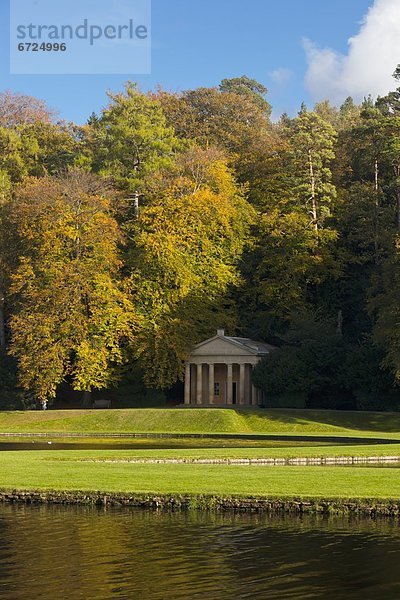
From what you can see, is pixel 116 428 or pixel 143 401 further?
pixel 143 401

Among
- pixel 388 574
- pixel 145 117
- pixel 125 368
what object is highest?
pixel 145 117

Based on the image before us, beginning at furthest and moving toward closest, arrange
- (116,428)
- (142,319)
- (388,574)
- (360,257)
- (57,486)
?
(360,257)
(142,319)
(116,428)
(57,486)
(388,574)

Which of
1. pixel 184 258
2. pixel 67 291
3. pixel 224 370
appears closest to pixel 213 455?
pixel 67 291

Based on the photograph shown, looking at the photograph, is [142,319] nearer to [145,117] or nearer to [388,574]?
[145,117]

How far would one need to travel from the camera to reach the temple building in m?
81.1

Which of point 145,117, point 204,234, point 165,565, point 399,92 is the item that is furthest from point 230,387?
point 165,565

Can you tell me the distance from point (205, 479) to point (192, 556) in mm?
9618

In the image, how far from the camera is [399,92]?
95750mm

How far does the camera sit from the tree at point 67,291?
251 feet

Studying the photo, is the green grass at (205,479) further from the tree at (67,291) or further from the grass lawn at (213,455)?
the tree at (67,291)

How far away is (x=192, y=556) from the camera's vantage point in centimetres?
1897

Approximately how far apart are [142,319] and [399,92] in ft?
118

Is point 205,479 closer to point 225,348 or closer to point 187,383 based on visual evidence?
point 225,348

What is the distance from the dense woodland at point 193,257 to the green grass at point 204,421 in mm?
3999
